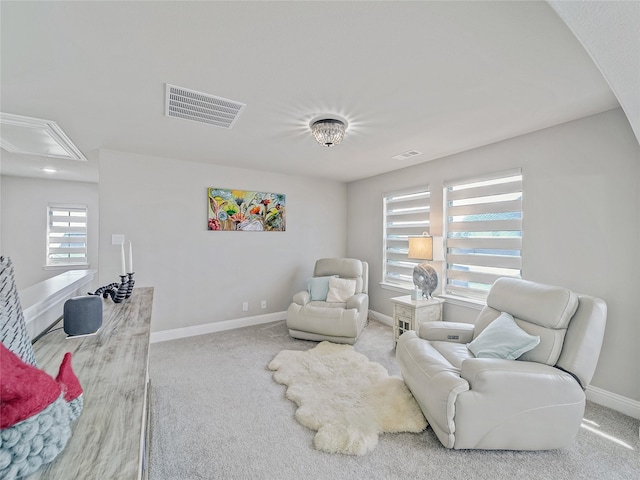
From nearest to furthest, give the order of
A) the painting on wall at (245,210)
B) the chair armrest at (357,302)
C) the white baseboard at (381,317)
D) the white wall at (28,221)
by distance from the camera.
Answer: the chair armrest at (357,302)
the painting on wall at (245,210)
the white baseboard at (381,317)
the white wall at (28,221)

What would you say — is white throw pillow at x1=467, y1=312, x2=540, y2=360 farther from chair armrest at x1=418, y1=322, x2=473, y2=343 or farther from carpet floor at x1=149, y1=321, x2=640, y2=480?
carpet floor at x1=149, y1=321, x2=640, y2=480

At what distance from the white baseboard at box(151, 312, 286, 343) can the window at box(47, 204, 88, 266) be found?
9.40 ft

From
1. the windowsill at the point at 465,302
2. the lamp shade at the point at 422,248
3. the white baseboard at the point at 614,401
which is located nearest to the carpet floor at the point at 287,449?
the white baseboard at the point at 614,401

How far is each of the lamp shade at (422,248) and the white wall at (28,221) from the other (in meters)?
5.64

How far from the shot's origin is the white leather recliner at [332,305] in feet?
11.0

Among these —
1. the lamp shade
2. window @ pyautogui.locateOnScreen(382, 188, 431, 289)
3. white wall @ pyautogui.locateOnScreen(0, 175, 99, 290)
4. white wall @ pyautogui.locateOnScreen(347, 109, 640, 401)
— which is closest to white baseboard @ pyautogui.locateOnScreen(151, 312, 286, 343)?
window @ pyautogui.locateOnScreen(382, 188, 431, 289)

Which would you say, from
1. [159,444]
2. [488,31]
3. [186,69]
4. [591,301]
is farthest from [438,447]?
[186,69]

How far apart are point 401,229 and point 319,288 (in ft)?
4.84

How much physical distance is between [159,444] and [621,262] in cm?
349

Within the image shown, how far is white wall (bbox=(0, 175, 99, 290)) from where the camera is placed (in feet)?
14.9

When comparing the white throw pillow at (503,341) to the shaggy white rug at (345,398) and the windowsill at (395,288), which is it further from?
the windowsill at (395,288)

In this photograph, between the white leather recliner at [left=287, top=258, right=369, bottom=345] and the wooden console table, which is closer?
the wooden console table

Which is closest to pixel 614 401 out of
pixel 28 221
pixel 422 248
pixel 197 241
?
pixel 422 248

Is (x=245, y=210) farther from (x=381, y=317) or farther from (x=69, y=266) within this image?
(x=69, y=266)
